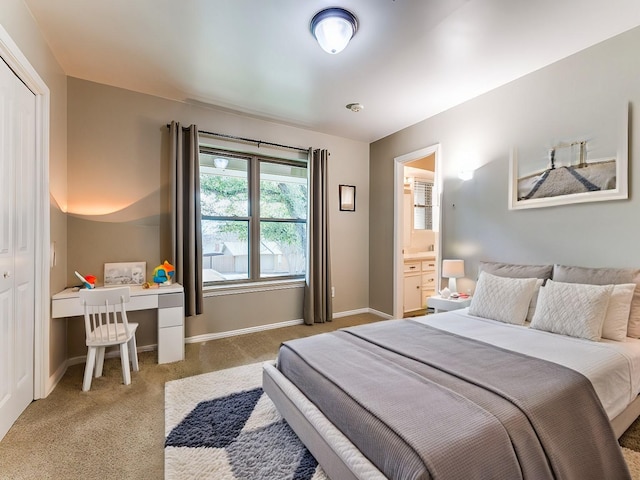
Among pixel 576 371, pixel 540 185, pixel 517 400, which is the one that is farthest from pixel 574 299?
pixel 517 400

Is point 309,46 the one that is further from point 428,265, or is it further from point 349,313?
point 428,265

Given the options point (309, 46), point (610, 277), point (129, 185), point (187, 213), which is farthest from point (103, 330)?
point (610, 277)

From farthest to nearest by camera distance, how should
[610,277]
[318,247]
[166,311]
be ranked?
[318,247] < [166,311] < [610,277]

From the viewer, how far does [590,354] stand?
1822mm

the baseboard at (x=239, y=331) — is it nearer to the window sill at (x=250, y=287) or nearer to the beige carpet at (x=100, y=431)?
the window sill at (x=250, y=287)

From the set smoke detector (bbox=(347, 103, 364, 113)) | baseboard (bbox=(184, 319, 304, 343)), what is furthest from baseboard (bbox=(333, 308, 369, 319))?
smoke detector (bbox=(347, 103, 364, 113))

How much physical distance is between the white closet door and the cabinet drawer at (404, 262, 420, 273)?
4138mm

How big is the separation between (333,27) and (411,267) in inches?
136

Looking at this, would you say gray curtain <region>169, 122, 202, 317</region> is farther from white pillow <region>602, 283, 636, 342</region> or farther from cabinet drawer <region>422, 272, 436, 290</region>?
white pillow <region>602, 283, 636, 342</region>

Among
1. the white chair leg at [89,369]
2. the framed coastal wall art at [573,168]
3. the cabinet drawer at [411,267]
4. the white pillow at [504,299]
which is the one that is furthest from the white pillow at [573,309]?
the white chair leg at [89,369]

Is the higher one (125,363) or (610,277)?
(610,277)

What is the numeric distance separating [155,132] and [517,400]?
377 cm

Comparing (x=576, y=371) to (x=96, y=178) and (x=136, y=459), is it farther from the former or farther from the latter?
(x=96, y=178)

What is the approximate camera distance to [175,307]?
9.80ft
